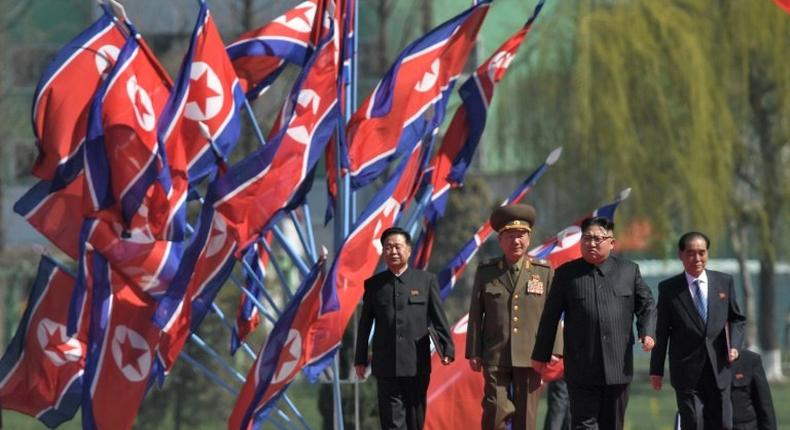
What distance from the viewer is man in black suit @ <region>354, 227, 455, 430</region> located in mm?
11398

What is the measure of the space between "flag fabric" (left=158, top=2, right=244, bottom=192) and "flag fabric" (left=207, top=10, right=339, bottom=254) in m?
0.52

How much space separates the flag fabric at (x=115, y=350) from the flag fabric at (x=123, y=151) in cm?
44

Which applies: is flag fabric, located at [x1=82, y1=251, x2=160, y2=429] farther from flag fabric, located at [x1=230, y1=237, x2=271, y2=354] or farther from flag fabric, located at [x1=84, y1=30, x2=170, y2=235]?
flag fabric, located at [x1=230, y1=237, x2=271, y2=354]

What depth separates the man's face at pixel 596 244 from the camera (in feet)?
34.9

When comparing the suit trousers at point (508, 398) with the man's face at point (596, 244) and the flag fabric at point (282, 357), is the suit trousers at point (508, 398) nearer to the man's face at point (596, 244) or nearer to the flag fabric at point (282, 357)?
the man's face at point (596, 244)

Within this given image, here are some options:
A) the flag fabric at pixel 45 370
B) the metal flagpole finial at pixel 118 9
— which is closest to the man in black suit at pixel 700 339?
the metal flagpole finial at pixel 118 9

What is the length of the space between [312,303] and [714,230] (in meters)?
15.7

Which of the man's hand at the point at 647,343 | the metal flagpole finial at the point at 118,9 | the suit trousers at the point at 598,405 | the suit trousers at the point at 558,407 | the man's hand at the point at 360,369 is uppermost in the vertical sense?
the metal flagpole finial at the point at 118,9

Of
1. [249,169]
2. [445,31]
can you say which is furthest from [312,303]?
[445,31]

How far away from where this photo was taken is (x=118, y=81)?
1362cm

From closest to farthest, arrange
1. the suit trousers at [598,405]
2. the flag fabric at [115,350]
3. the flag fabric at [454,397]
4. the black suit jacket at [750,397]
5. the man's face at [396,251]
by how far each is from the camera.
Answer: the suit trousers at [598,405]
the man's face at [396,251]
the black suit jacket at [750,397]
the flag fabric at [115,350]
the flag fabric at [454,397]

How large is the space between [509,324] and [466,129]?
3662 millimetres

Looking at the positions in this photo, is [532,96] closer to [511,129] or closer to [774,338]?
[511,129]

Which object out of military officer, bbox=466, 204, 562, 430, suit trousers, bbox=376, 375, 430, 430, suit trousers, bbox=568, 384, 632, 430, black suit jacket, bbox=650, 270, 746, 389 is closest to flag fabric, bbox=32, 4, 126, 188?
suit trousers, bbox=376, 375, 430, 430
